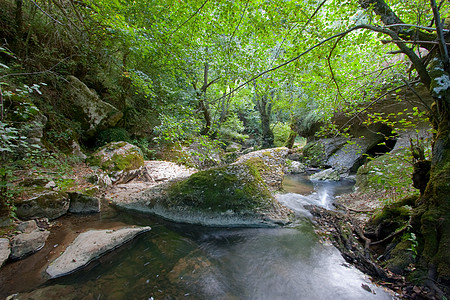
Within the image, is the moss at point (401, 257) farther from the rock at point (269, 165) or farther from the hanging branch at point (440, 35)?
the rock at point (269, 165)

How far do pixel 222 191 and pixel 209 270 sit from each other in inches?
72.5

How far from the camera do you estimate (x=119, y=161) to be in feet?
21.8

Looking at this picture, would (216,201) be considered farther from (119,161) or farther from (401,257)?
(119,161)

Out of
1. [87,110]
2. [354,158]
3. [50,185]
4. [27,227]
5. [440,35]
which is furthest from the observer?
[354,158]

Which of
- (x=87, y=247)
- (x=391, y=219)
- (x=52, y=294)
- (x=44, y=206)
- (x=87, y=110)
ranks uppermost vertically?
(x=87, y=110)

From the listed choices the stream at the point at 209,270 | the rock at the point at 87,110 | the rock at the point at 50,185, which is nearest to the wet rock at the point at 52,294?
the stream at the point at 209,270

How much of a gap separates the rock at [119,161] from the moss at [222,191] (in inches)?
114

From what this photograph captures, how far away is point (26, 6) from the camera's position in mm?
5555

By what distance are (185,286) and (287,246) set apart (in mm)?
2061

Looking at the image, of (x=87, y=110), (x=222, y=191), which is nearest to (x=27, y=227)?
(x=222, y=191)

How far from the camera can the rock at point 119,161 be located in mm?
6238

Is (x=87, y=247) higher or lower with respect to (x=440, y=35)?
lower

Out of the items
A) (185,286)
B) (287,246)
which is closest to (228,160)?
(287,246)

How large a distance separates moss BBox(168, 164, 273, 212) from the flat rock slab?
123cm
